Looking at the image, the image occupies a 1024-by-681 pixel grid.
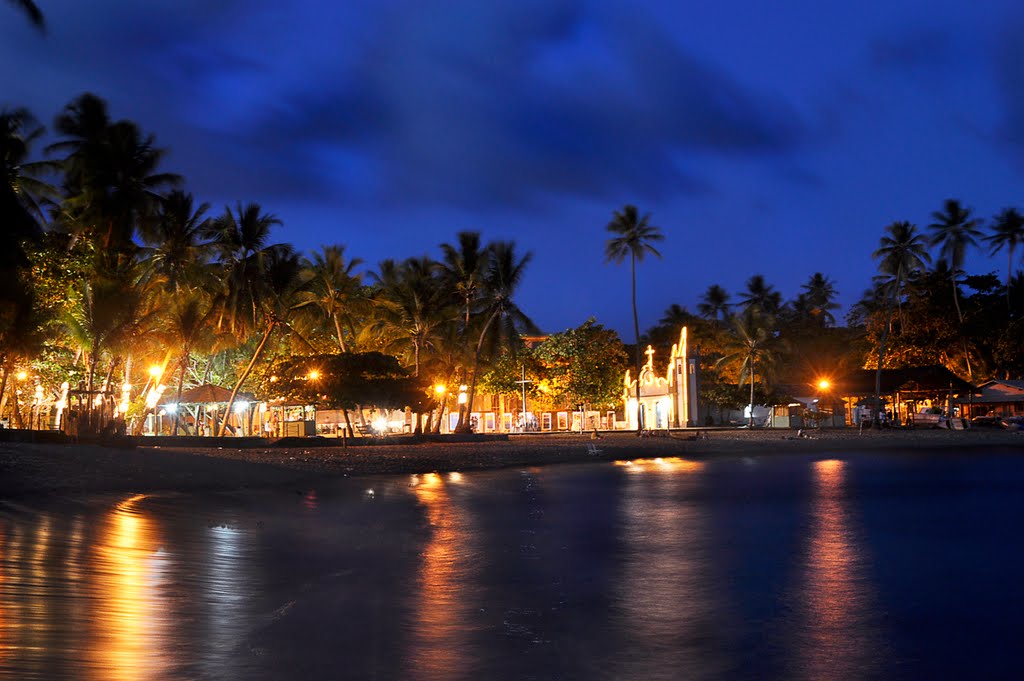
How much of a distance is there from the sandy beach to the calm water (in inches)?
70.0

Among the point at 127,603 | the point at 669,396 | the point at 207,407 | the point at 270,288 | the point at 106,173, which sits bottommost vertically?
the point at 127,603

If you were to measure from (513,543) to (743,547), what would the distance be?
9.01 feet

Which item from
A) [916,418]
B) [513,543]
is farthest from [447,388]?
[513,543]

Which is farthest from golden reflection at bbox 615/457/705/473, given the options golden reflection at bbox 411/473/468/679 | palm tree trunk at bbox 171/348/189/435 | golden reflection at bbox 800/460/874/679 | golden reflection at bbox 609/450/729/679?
palm tree trunk at bbox 171/348/189/435

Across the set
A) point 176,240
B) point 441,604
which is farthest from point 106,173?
point 441,604

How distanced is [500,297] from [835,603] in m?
36.3

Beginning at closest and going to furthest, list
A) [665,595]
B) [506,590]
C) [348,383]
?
[665,595] < [506,590] < [348,383]

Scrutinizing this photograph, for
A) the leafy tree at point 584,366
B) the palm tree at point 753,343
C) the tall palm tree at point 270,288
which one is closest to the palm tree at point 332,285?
the tall palm tree at point 270,288

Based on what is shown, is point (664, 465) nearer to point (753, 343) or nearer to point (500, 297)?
point (500, 297)

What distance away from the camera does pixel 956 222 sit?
60812mm

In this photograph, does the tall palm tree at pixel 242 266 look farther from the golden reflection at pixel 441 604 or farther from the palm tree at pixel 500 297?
the golden reflection at pixel 441 604

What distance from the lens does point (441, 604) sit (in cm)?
739

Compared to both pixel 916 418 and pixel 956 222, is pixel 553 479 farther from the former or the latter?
pixel 956 222

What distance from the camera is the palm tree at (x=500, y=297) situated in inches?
1708
